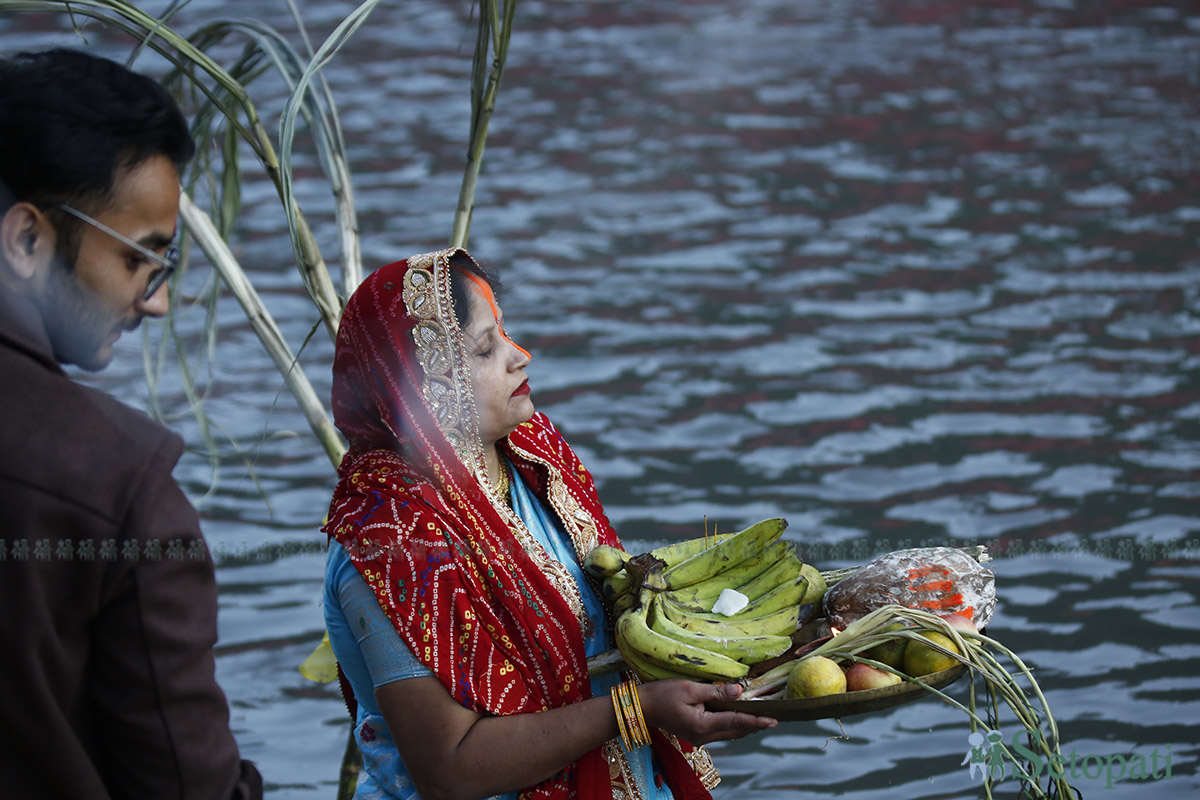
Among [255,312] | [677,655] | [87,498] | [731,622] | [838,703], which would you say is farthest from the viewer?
[255,312]

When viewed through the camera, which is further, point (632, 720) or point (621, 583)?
point (621, 583)

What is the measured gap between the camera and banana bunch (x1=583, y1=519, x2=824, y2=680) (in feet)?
6.36

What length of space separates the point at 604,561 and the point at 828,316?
4491 mm

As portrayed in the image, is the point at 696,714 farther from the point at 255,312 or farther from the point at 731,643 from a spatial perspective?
the point at 255,312

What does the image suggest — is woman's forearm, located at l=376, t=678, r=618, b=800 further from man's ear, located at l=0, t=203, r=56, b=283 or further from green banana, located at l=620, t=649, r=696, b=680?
man's ear, located at l=0, t=203, r=56, b=283

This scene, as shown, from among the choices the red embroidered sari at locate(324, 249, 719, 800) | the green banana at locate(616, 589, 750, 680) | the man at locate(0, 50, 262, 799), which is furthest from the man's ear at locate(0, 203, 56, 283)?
the green banana at locate(616, 589, 750, 680)

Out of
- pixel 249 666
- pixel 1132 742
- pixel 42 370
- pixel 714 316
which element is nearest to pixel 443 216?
pixel 714 316

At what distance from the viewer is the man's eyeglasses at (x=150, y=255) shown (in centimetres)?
132

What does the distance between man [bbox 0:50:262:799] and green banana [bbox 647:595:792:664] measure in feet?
2.61

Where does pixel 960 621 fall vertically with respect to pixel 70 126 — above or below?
below

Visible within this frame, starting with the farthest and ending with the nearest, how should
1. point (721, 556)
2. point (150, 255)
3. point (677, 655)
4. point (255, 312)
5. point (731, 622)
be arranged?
point (255, 312), point (721, 556), point (731, 622), point (677, 655), point (150, 255)

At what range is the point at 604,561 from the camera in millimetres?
2104

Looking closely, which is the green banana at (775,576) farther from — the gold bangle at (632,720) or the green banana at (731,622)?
the gold bangle at (632,720)

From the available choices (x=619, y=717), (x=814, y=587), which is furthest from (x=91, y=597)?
(x=814, y=587)
